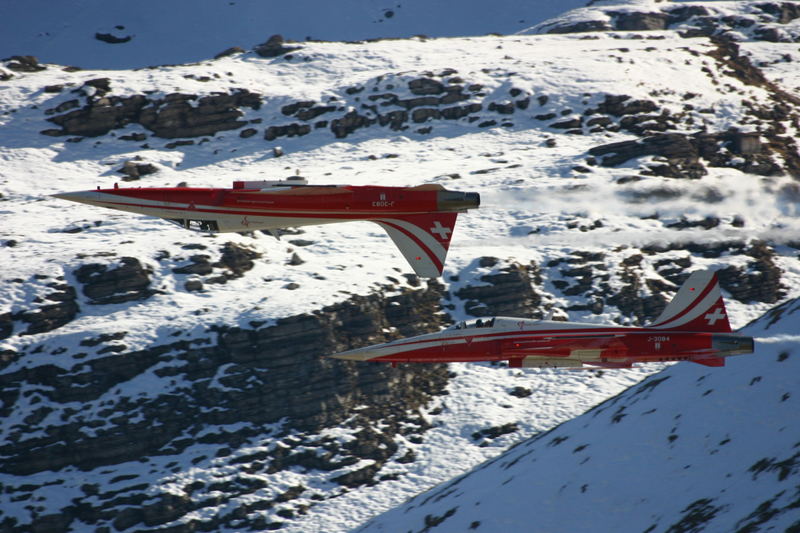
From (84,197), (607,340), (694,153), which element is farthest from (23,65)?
(607,340)

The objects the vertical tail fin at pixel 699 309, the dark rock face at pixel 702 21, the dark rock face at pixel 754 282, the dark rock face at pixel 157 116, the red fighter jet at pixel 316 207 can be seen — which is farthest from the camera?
the dark rock face at pixel 702 21

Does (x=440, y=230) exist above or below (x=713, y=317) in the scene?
above

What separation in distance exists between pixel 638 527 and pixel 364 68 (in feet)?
319

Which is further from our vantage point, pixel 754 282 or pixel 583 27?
pixel 583 27

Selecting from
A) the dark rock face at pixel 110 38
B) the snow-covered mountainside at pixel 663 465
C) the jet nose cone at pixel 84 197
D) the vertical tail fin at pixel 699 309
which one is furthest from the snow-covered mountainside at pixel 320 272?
the dark rock face at pixel 110 38

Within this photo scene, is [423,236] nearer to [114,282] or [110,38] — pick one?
[114,282]

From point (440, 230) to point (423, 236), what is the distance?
3.00 feet

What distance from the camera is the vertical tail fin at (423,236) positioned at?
46.5 meters

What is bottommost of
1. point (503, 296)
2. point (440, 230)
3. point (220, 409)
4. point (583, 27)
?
point (220, 409)

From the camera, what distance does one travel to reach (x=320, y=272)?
88.2 metres

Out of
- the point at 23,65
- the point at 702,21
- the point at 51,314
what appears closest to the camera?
the point at 51,314

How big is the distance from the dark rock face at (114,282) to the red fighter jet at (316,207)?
38.5 m

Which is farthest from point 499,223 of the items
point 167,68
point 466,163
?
Result: point 167,68

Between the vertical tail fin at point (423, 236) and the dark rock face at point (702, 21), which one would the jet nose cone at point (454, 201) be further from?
the dark rock face at point (702, 21)
